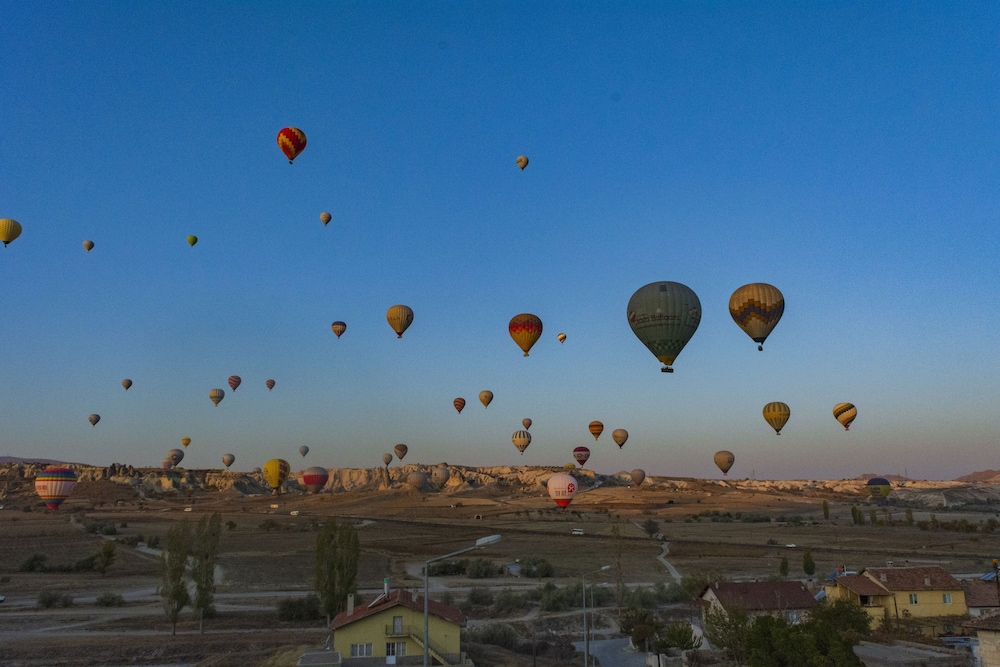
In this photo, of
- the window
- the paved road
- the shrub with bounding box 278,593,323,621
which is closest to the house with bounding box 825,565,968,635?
the paved road

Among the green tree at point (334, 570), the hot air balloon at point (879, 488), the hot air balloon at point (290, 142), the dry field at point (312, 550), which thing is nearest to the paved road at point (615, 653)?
the dry field at point (312, 550)

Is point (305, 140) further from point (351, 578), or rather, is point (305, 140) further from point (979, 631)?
point (979, 631)

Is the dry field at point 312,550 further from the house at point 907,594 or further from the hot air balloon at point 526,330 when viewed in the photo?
the hot air balloon at point 526,330

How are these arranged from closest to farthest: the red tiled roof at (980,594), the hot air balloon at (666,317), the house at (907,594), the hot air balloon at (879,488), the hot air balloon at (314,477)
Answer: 1. the hot air balloon at (666,317)
2. the house at (907,594)
3. the red tiled roof at (980,594)
4. the hot air balloon at (314,477)
5. the hot air balloon at (879,488)

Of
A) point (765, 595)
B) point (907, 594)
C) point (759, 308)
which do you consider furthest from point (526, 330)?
point (907, 594)

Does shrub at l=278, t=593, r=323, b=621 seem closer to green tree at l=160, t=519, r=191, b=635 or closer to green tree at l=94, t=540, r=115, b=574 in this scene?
green tree at l=160, t=519, r=191, b=635
